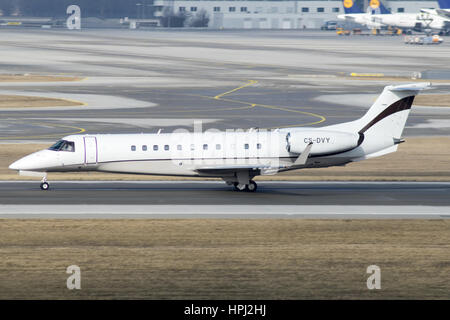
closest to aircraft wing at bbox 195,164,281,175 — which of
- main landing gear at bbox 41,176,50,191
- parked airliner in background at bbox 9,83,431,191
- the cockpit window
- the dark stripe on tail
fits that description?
parked airliner in background at bbox 9,83,431,191

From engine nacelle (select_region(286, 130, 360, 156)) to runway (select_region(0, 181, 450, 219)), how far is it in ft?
7.40

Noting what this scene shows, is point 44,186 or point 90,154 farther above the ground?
point 90,154

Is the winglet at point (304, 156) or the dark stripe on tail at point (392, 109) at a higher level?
the dark stripe on tail at point (392, 109)

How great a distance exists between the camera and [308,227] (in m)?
30.8

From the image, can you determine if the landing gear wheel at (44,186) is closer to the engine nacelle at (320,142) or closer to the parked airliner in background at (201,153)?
the parked airliner in background at (201,153)

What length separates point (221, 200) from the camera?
36625 mm

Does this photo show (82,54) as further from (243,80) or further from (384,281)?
(384,281)

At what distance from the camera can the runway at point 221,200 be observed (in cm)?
3344

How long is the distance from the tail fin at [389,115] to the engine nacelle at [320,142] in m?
1.27

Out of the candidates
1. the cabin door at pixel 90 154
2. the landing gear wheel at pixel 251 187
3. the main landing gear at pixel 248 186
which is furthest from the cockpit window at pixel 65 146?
the landing gear wheel at pixel 251 187

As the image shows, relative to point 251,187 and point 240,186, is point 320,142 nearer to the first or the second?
point 251,187

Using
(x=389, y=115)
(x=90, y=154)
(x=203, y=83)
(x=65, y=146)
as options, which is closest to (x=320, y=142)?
(x=389, y=115)

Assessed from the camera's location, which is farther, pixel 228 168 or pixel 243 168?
pixel 243 168

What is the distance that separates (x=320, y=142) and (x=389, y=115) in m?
3.92
